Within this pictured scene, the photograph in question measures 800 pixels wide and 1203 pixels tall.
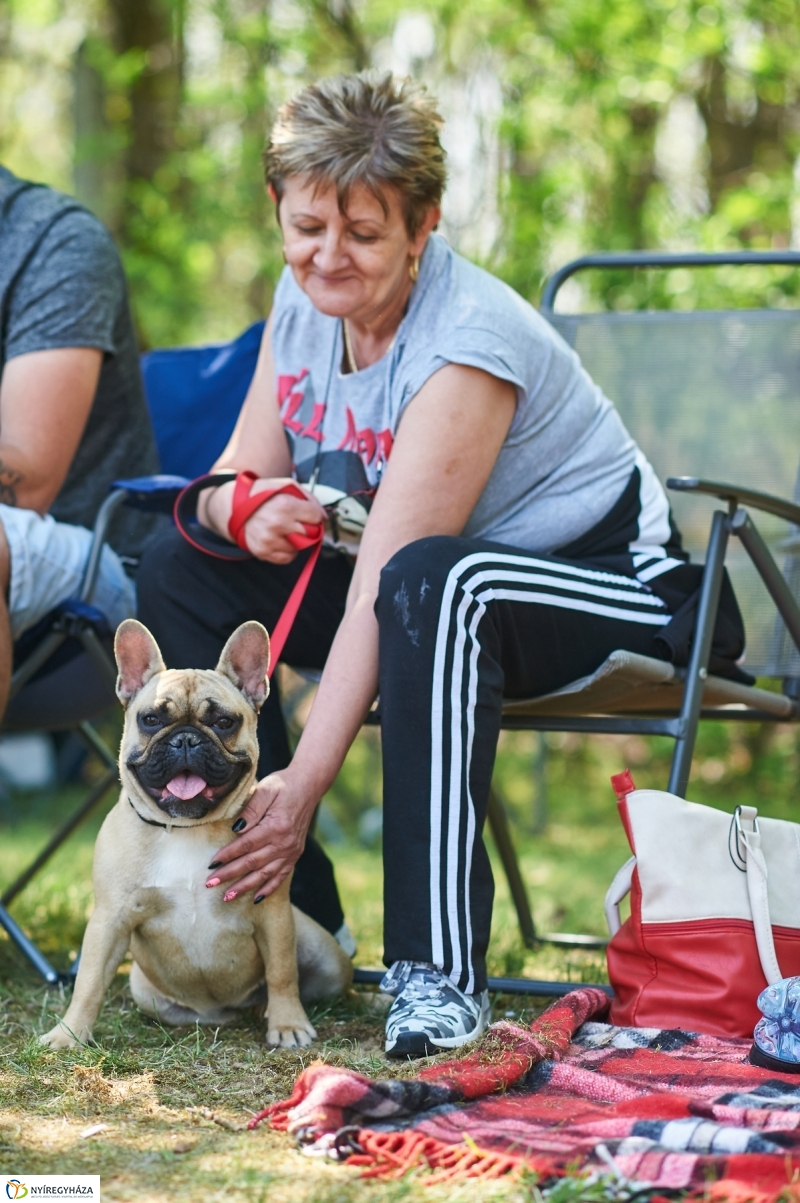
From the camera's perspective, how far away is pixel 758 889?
1.96 meters

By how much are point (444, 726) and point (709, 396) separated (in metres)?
1.44

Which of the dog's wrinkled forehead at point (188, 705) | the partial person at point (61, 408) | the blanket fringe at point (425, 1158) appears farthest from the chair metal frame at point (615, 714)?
the blanket fringe at point (425, 1158)

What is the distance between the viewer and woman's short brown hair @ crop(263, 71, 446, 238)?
7.23ft

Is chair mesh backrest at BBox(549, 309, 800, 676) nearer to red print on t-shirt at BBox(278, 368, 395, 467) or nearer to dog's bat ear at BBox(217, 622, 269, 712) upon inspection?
red print on t-shirt at BBox(278, 368, 395, 467)

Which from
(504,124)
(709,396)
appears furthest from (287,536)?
(504,124)

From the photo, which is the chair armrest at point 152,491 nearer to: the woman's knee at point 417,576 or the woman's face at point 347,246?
the woman's face at point 347,246

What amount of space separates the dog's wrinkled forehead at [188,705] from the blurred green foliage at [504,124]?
3725 mm

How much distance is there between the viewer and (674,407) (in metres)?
3.06

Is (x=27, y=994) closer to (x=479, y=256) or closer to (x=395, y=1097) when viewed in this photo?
(x=395, y=1097)

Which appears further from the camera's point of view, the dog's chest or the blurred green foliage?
the blurred green foliage

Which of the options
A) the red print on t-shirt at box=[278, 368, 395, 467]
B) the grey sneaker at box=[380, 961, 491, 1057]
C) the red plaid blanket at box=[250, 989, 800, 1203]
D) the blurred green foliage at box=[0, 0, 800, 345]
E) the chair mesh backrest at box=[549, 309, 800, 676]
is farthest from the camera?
the blurred green foliage at box=[0, 0, 800, 345]

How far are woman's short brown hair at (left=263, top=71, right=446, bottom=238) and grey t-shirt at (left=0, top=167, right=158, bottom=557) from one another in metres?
0.65

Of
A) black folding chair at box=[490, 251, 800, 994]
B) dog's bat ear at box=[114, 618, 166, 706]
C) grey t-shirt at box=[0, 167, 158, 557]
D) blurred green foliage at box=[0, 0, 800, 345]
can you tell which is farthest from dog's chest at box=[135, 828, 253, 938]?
blurred green foliage at box=[0, 0, 800, 345]

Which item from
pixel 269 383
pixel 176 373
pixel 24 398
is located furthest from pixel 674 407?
pixel 24 398
